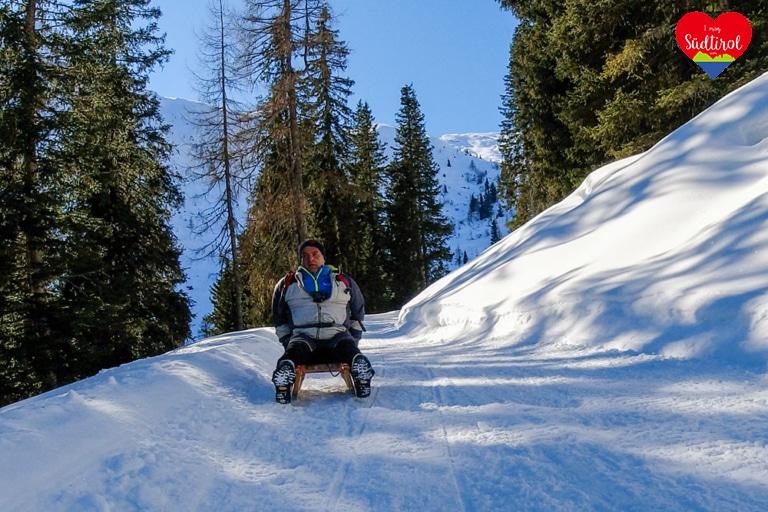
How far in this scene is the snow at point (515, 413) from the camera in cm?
249

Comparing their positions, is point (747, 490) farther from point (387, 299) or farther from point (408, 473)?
point (387, 299)

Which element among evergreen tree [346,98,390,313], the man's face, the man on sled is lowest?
the man on sled

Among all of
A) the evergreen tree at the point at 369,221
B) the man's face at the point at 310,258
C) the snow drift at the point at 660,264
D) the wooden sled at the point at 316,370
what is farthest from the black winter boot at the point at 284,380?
the evergreen tree at the point at 369,221

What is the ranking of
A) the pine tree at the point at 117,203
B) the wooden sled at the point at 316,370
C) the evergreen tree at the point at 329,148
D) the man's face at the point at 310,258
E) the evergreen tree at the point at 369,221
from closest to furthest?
the wooden sled at the point at 316,370 → the man's face at the point at 310,258 → the pine tree at the point at 117,203 → the evergreen tree at the point at 329,148 → the evergreen tree at the point at 369,221

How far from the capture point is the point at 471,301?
352 inches

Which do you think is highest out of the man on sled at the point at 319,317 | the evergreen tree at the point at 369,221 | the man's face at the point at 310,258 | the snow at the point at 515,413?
the evergreen tree at the point at 369,221

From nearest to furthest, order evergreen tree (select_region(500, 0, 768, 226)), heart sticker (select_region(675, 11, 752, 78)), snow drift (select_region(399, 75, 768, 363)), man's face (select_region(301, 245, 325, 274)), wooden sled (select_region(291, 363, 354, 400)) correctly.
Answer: snow drift (select_region(399, 75, 768, 363))
wooden sled (select_region(291, 363, 354, 400))
man's face (select_region(301, 245, 325, 274))
heart sticker (select_region(675, 11, 752, 78))
evergreen tree (select_region(500, 0, 768, 226))

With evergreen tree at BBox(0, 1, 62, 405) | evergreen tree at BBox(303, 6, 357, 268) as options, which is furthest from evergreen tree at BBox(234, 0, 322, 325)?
evergreen tree at BBox(0, 1, 62, 405)

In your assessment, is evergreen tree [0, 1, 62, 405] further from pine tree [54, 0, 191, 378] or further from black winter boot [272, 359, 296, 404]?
black winter boot [272, 359, 296, 404]

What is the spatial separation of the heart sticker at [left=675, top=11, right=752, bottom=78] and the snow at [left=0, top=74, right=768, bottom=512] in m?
5.01

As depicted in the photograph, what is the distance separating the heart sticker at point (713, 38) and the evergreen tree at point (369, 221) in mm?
15306

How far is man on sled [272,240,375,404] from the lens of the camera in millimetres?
4629

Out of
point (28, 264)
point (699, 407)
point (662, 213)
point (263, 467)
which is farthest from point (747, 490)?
point (28, 264)

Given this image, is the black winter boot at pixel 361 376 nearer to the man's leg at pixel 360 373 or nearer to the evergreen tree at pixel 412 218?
the man's leg at pixel 360 373
